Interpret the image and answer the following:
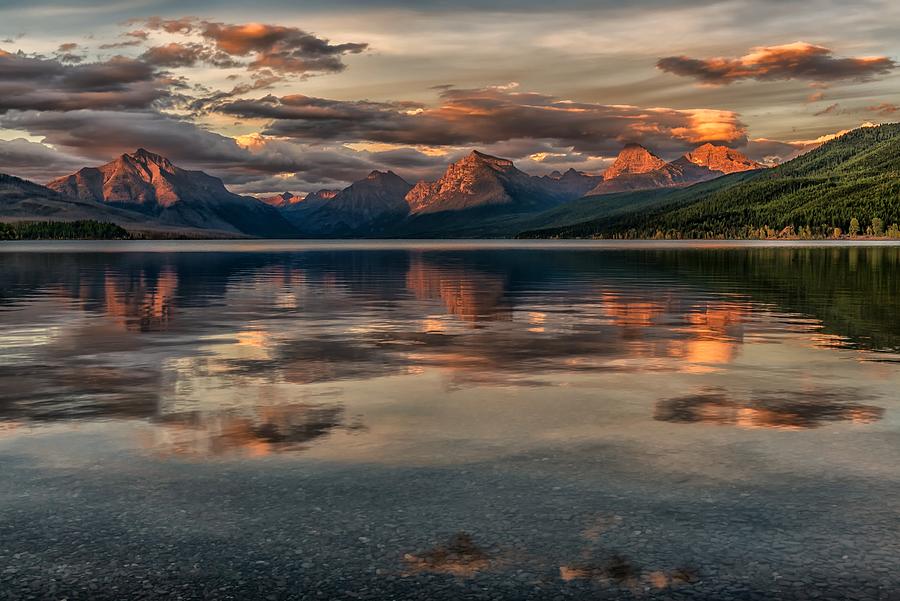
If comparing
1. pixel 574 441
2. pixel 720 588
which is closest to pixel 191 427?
pixel 574 441

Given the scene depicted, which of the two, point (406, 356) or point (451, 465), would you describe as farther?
point (406, 356)

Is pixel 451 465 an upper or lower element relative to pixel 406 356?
lower

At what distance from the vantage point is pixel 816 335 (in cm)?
3306

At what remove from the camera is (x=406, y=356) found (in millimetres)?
27812

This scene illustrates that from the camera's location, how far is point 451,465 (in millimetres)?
14242

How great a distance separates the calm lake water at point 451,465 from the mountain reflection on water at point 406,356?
0.53ft

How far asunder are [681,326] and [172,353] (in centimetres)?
1980

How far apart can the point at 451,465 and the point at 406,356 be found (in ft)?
44.8

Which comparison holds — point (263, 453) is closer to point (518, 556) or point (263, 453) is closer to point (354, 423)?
point (354, 423)

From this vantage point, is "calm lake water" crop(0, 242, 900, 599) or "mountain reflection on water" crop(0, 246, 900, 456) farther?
"mountain reflection on water" crop(0, 246, 900, 456)

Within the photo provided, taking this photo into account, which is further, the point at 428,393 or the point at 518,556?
the point at 428,393

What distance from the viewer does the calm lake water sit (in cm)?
972

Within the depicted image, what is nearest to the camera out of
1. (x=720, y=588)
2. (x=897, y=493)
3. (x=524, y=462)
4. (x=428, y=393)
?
(x=720, y=588)

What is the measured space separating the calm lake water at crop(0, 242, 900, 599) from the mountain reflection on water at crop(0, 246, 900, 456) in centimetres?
16
